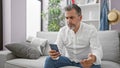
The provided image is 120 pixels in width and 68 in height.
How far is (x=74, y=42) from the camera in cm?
205

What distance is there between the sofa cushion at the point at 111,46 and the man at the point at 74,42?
1.55 feet

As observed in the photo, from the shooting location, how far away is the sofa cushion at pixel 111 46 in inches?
95.7

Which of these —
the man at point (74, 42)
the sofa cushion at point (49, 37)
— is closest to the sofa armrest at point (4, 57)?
the sofa cushion at point (49, 37)

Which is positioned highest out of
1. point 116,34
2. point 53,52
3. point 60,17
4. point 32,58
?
point 60,17

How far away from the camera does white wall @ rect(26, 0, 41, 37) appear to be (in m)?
4.35

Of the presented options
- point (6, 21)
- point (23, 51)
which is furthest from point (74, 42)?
point (6, 21)

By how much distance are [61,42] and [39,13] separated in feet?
9.18

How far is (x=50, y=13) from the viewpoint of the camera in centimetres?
468

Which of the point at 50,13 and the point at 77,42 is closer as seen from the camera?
the point at 77,42

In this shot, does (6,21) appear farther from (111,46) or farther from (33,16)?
(111,46)

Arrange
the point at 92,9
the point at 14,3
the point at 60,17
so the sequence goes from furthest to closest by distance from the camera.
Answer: the point at 60,17 → the point at 92,9 → the point at 14,3

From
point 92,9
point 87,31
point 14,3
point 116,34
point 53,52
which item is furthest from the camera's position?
point 92,9

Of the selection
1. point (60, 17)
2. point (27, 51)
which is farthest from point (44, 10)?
point (27, 51)

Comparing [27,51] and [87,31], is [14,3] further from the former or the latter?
[87,31]
